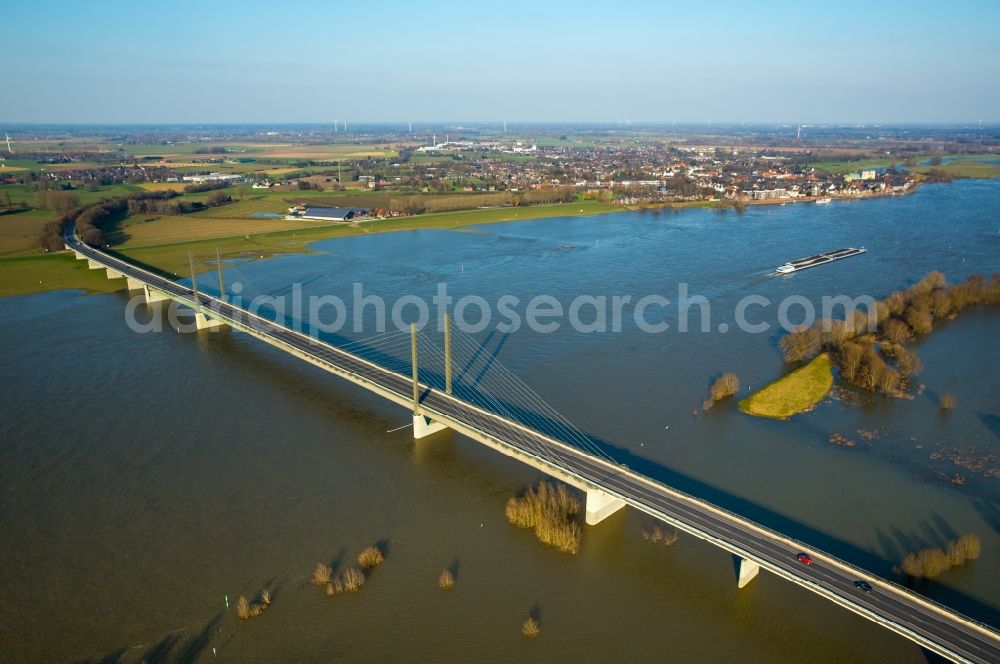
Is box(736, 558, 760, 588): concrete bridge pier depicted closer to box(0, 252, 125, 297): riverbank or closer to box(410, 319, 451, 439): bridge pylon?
box(410, 319, 451, 439): bridge pylon

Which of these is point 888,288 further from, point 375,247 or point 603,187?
point 603,187

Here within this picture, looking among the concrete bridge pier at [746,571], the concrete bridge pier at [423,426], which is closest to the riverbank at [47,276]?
the concrete bridge pier at [423,426]

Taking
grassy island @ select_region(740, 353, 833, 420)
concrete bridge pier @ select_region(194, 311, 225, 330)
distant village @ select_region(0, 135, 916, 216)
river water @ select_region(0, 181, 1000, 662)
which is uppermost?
distant village @ select_region(0, 135, 916, 216)

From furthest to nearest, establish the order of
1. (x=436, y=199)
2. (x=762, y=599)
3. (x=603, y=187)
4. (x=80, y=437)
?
(x=603, y=187) < (x=436, y=199) < (x=80, y=437) < (x=762, y=599)

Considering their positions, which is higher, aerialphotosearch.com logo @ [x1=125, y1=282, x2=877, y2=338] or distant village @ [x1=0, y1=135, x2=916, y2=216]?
distant village @ [x1=0, y1=135, x2=916, y2=216]

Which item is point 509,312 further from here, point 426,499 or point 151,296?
point 151,296

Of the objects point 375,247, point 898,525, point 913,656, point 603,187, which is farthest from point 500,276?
point 603,187

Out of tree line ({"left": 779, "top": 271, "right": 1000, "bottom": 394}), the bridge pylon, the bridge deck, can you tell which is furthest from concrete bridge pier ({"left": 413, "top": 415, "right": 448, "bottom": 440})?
tree line ({"left": 779, "top": 271, "right": 1000, "bottom": 394})
